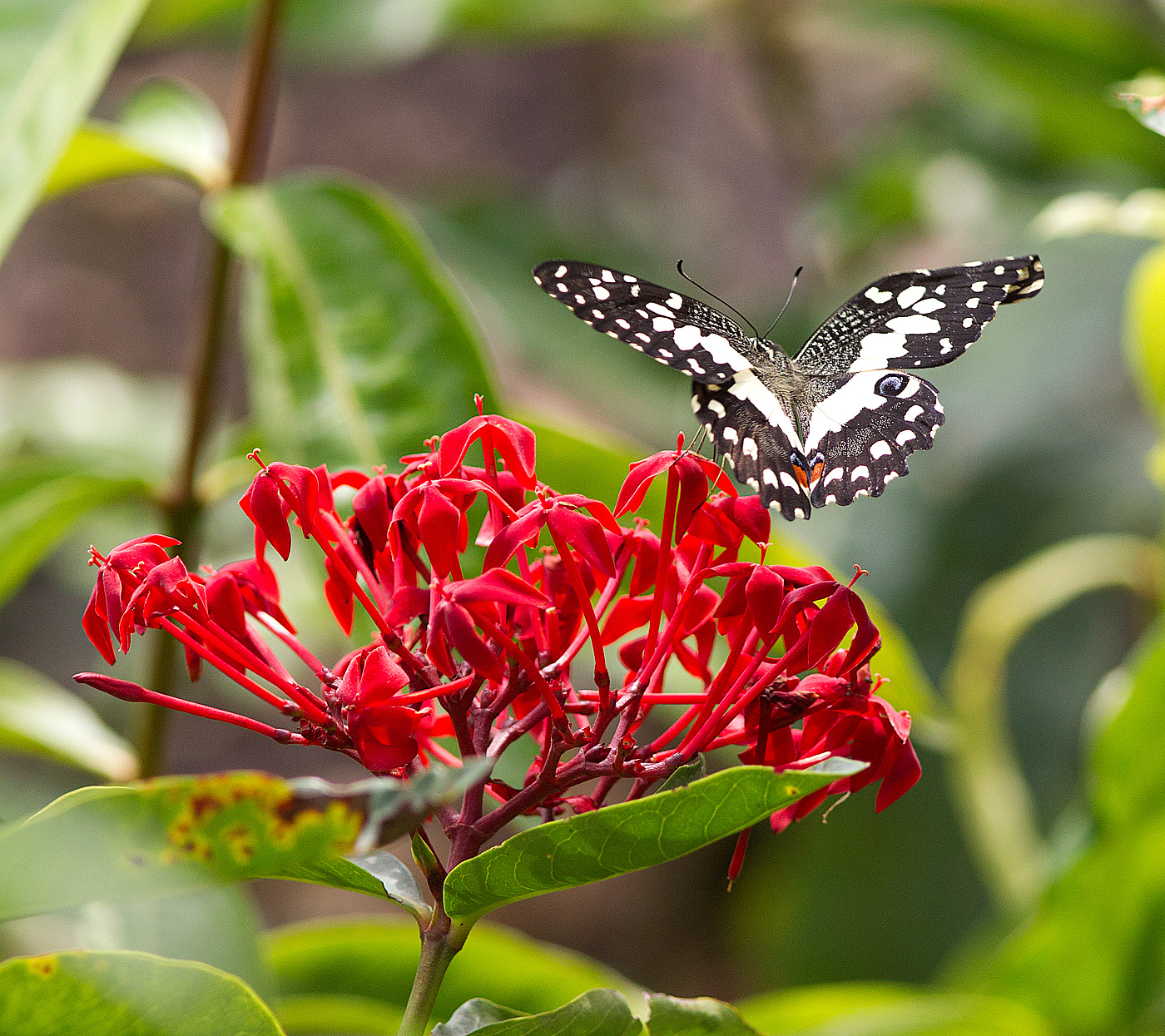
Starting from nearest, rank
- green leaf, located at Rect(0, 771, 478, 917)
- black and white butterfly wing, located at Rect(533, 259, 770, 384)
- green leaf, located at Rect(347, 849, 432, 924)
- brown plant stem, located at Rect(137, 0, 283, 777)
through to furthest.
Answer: green leaf, located at Rect(0, 771, 478, 917) < green leaf, located at Rect(347, 849, 432, 924) < black and white butterfly wing, located at Rect(533, 259, 770, 384) < brown plant stem, located at Rect(137, 0, 283, 777)

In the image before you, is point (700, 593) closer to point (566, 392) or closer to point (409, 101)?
point (566, 392)

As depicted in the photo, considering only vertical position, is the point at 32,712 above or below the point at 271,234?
below

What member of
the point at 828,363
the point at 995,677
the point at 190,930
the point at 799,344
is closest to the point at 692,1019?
the point at 828,363

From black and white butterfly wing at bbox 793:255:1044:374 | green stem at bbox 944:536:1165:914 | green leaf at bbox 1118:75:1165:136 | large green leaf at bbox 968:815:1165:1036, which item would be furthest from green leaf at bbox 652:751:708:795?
green stem at bbox 944:536:1165:914

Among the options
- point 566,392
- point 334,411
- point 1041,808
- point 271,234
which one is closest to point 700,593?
point 334,411

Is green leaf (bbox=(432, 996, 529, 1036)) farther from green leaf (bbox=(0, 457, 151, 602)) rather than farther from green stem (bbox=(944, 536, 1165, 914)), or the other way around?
green stem (bbox=(944, 536, 1165, 914))

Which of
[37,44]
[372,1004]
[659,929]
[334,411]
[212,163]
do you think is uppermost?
[37,44]

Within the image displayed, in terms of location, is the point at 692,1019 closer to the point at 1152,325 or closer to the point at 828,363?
the point at 828,363
